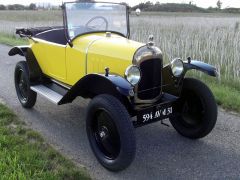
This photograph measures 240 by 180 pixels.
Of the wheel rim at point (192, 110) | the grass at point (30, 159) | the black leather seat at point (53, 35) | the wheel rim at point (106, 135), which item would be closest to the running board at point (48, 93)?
the grass at point (30, 159)

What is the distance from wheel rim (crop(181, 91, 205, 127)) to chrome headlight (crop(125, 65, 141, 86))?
964 mm

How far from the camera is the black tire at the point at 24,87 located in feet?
17.4

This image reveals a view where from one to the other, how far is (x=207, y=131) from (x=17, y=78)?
11.3 feet

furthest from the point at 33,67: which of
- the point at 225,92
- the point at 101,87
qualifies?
the point at 225,92

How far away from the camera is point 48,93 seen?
15.8 ft

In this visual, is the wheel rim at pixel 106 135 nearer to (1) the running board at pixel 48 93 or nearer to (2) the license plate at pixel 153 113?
(2) the license plate at pixel 153 113

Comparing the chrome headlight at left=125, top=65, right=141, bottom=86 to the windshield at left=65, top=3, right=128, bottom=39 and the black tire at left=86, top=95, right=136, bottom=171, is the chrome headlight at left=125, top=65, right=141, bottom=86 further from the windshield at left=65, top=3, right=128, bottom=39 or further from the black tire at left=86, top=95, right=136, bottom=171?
the windshield at left=65, top=3, right=128, bottom=39

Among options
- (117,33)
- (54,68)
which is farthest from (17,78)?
(117,33)

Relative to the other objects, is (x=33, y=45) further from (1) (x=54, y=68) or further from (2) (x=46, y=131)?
(2) (x=46, y=131)

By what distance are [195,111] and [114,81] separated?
56.1 inches

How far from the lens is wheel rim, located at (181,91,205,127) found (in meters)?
4.20

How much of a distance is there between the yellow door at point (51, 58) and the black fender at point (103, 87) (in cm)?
70

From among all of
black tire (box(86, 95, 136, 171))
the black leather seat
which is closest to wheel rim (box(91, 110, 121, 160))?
black tire (box(86, 95, 136, 171))

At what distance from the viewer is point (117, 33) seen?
486 centimetres
